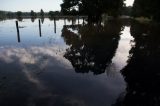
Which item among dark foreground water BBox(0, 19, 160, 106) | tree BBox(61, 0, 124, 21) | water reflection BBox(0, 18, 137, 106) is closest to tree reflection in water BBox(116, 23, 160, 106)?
dark foreground water BBox(0, 19, 160, 106)

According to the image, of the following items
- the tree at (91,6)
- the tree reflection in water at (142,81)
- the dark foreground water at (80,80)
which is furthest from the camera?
the tree at (91,6)

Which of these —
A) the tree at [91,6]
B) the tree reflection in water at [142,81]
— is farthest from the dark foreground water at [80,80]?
the tree at [91,6]

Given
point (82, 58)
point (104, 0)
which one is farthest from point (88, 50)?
point (104, 0)

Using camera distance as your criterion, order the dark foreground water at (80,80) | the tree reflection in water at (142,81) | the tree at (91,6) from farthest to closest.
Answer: the tree at (91,6), the dark foreground water at (80,80), the tree reflection in water at (142,81)

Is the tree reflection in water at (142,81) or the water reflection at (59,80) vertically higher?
the tree reflection in water at (142,81)

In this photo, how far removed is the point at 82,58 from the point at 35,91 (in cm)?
687

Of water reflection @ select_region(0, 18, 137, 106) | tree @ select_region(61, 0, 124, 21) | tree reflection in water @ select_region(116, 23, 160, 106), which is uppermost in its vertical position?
tree @ select_region(61, 0, 124, 21)

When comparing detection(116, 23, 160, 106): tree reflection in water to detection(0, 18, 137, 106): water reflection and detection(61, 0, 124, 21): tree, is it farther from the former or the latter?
detection(61, 0, 124, 21): tree

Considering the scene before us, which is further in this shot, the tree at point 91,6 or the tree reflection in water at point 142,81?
the tree at point 91,6

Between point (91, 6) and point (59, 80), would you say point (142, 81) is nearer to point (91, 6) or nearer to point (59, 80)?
point (59, 80)

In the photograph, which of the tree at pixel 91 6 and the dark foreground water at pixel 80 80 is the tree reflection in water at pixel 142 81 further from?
the tree at pixel 91 6

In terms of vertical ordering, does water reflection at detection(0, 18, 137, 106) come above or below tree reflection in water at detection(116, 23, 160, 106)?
below

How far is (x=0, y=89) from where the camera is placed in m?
9.41

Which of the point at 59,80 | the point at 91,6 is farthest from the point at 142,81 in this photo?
the point at 91,6
